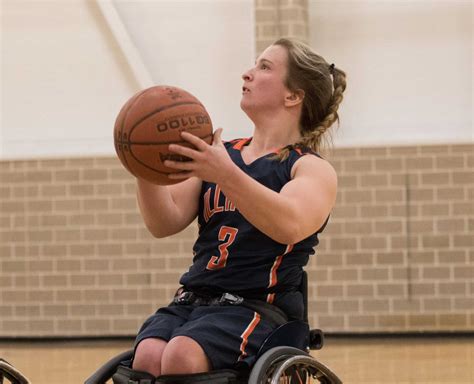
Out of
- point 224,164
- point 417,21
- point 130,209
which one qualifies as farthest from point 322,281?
point 224,164

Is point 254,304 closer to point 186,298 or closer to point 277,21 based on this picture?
point 186,298

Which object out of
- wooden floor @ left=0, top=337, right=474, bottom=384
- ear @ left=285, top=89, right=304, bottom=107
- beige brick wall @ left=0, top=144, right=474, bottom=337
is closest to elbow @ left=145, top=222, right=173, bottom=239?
ear @ left=285, top=89, right=304, bottom=107

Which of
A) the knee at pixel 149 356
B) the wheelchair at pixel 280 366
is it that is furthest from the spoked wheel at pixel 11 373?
the knee at pixel 149 356

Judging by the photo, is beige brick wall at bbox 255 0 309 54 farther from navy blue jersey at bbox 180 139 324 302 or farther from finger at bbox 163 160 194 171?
finger at bbox 163 160 194 171

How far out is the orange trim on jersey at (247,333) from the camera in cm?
242

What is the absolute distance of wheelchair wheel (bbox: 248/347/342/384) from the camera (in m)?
2.28

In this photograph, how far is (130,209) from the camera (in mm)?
6652

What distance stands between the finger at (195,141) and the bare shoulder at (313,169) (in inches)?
16.3

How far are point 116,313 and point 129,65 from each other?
5.52 feet

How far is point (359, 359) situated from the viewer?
5559mm

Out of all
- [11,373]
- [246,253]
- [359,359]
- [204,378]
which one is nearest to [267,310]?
[246,253]

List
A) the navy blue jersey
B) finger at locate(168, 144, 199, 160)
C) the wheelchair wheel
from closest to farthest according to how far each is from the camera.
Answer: finger at locate(168, 144, 199, 160) → the wheelchair wheel → the navy blue jersey

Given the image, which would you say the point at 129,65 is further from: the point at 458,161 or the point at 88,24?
the point at 458,161

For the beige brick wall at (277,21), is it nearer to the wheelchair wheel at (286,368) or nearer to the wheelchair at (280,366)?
the wheelchair at (280,366)
